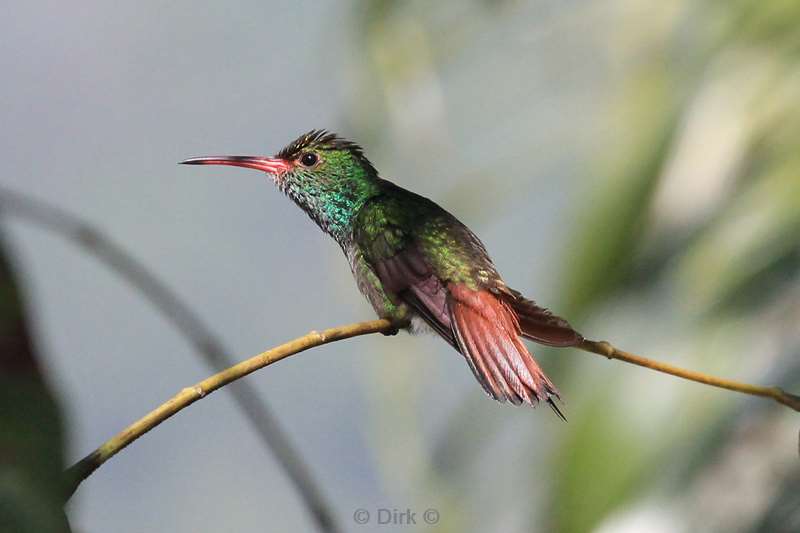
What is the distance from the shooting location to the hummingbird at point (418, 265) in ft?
5.41

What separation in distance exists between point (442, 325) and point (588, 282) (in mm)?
496

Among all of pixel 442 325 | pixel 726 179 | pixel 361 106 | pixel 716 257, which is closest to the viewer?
pixel 442 325

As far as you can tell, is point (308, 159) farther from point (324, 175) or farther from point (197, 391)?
point (197, 391)

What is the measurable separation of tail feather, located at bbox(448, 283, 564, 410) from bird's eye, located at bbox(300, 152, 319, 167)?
65cm

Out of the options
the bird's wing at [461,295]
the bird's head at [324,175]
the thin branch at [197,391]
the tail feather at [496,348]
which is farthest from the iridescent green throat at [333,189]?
the thin branch at [197,391]

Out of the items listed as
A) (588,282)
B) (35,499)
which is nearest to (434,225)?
(588,282)

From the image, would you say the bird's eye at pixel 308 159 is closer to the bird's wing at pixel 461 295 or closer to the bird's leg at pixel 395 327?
the bird's wing at pixel 461 295

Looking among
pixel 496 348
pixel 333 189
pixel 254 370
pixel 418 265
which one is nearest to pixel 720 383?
pixel 254 370

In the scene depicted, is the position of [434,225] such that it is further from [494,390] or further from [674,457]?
[494,390]

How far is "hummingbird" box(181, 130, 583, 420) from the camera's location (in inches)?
64.9

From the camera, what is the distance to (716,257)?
230cm

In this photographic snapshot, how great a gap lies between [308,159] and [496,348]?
965 mm

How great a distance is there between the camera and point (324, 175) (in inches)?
100.0

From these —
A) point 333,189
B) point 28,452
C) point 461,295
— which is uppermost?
point 333,189
